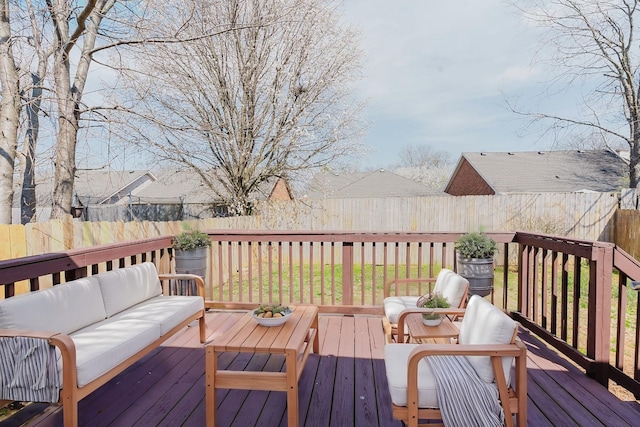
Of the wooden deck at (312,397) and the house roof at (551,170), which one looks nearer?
the wooden deck at (312,397)

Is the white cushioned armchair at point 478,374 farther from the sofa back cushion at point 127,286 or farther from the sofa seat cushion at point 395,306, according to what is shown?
the sofa back cushion at point 127,286

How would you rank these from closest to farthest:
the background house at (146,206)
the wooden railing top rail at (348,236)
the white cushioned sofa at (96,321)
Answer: the white cushioned sofa at (96,321)
the wooden railing top rail at (348,236)
the background house at (146,206)

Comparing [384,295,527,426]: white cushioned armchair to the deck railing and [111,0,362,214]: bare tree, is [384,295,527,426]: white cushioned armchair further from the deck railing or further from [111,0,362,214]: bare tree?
[111,0,362,214]: bare tree

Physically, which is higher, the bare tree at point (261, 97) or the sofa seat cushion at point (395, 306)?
the bare tree at point (261, 97)

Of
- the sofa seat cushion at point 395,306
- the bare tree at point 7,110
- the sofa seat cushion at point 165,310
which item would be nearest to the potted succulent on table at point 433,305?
the sofa seat cushion at point 395,306

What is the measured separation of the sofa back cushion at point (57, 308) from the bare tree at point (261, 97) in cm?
624

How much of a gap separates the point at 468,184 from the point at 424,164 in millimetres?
15941

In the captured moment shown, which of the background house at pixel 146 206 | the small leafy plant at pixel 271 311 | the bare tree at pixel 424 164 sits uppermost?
the bare tree at pixel 424 164

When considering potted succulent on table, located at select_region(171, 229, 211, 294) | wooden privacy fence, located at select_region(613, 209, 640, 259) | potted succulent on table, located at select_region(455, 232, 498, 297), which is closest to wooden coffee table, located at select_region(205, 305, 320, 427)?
potted succulent on table, located at select_region(171, 229, 211, 294)

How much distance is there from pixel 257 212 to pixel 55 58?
5.49 meters

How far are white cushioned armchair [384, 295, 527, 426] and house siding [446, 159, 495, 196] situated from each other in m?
12.7

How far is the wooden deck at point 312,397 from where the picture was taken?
7.06 ft

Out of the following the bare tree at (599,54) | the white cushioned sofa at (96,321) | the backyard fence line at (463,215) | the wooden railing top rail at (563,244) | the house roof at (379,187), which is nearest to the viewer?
the white cushioned sofa at (96,321)

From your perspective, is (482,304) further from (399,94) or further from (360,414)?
(399,94)
